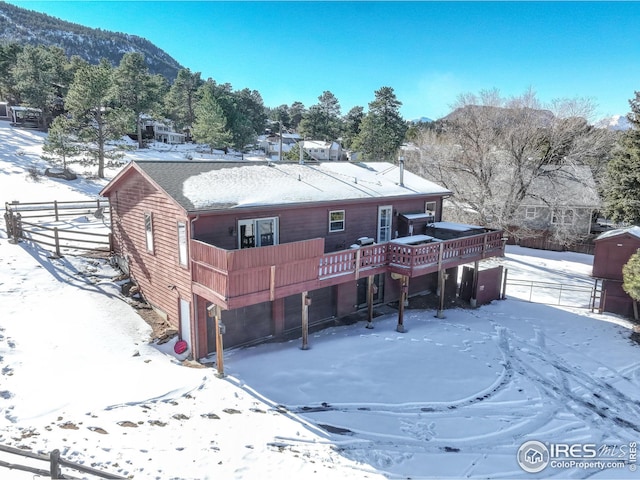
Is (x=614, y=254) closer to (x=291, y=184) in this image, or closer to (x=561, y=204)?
(x=561, y=204)

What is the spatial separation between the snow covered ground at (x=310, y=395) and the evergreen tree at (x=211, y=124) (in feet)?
140

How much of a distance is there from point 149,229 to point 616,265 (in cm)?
2126

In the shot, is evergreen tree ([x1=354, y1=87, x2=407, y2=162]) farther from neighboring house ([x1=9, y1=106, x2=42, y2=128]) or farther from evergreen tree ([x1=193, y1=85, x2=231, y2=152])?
neighboring house ([x1=9, y1=106, x2=42, y2=128])

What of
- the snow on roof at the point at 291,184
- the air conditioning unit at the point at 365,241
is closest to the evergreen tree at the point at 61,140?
the snow on roof at the point at 291,184

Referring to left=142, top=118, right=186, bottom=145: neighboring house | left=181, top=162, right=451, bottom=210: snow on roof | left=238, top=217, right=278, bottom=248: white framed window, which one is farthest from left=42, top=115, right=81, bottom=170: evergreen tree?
left=142, top=118, right=186, bottom=145: neighboring house

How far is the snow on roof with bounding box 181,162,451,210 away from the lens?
13.9 meters

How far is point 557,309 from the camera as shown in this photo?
67.3ft

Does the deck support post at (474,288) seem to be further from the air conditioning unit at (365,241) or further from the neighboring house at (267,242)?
the air conditioning unit at (365,241)

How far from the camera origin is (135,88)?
55.7m

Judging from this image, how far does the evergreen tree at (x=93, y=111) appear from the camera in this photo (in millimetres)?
35156

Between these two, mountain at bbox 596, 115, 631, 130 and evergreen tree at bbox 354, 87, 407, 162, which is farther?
evergreen tree at bbox 354, 87, 407, 162

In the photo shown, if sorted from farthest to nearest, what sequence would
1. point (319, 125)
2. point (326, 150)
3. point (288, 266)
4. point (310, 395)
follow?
point (319, 125), point (326, 150), point (288, 266), point (310, 395)

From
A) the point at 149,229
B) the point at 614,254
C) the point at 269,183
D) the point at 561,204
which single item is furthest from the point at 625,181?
the point at 149,229

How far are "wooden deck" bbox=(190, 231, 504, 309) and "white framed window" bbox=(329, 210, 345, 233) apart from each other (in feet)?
5.98
